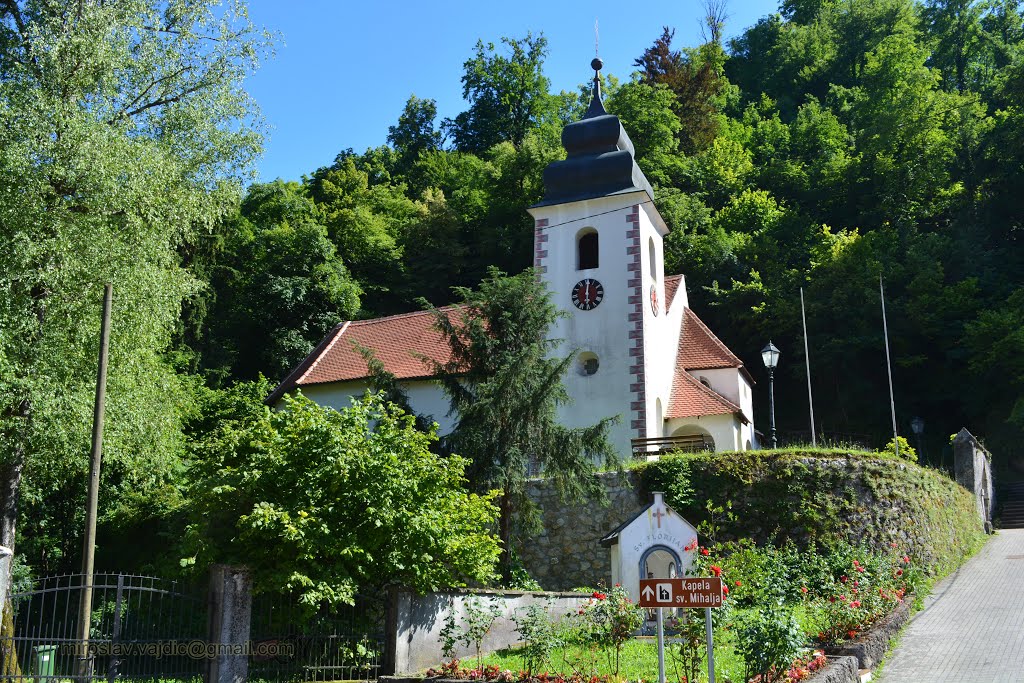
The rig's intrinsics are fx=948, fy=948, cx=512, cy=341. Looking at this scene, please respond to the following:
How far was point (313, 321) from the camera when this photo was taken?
132 feet

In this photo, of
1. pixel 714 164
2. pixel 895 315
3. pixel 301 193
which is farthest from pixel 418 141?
pixel 895 315

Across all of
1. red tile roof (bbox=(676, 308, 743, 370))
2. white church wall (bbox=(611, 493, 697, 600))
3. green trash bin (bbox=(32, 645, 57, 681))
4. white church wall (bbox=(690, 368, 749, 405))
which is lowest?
green trash bin (bbox=(32, 645, 57, 681))

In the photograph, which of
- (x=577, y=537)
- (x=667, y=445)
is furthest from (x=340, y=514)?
(x=667, y=445)

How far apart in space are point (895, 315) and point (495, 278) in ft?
71.0

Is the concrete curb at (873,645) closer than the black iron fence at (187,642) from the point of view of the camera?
Yes

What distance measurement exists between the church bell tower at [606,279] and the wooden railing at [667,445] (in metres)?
0.83

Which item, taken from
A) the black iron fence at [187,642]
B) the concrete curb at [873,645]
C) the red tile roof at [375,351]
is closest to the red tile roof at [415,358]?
the red tile roof at [375,351]

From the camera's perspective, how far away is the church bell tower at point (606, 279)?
2584 centimetres

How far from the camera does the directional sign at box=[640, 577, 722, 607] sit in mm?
8195

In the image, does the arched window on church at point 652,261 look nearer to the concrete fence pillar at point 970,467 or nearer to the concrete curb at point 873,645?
the concrete fence pillar at point 970,467

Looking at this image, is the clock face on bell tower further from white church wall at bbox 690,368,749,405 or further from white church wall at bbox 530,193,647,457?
white church wall at bbox 690,368,749,405

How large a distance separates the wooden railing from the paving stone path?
607cm

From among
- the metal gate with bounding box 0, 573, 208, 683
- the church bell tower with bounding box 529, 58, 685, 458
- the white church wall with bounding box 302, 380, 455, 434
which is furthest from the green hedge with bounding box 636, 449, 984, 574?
the metal gate with bounding box 0, 573, 208, 683

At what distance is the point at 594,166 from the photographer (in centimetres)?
2781
